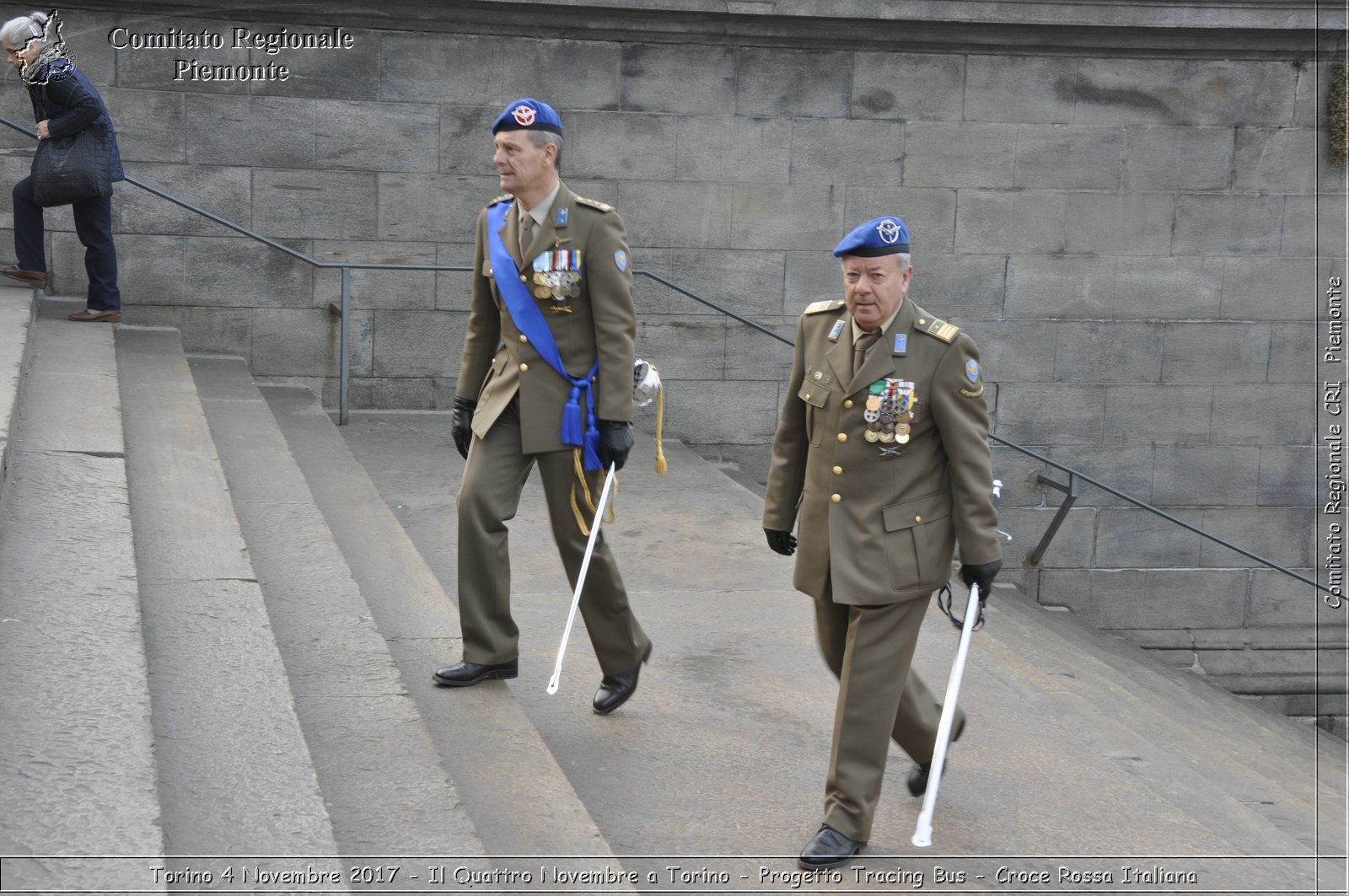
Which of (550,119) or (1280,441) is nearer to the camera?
(550,119)

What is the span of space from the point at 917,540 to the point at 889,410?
1.19 feet

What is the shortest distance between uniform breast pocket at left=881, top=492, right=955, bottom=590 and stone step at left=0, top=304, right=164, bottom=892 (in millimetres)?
1910

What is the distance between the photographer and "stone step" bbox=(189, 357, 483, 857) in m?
3.26

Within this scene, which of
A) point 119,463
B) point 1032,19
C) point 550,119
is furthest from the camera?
point 1032,19

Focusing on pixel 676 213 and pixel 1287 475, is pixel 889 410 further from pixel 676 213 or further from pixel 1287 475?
pixel 1287 475

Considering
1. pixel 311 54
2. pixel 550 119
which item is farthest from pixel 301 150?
pixel 550 119

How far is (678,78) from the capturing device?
8867 millimetres

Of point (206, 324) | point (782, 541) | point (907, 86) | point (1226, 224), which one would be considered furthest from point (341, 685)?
point (1226, 224)

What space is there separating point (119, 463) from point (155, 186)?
3.92 metres

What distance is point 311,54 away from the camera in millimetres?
8438

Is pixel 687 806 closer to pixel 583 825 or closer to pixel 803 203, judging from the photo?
pixel 583 825

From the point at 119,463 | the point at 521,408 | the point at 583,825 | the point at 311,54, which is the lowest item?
the point at 583,825

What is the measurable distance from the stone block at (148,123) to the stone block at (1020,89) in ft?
16.7

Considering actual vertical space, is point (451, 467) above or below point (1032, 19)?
below
